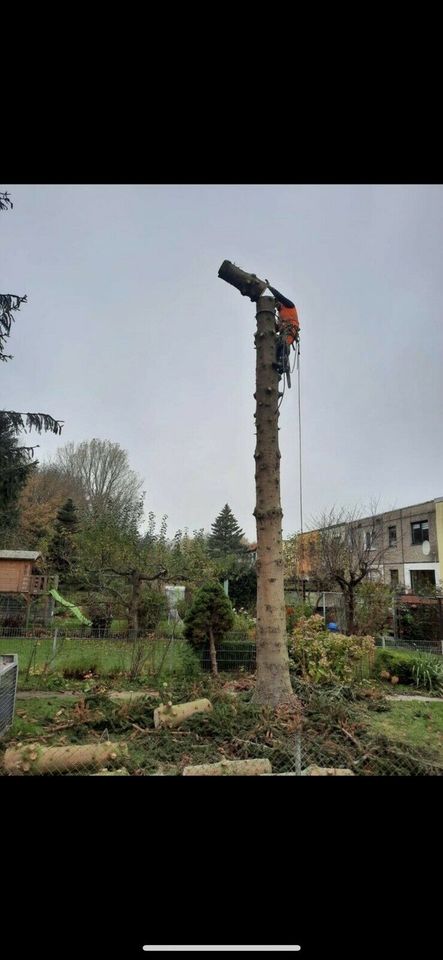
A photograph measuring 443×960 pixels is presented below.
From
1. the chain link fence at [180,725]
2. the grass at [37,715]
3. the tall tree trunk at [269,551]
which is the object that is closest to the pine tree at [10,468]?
the chain link fence at [180,725]

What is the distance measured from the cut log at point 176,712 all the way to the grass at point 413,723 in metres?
1.01

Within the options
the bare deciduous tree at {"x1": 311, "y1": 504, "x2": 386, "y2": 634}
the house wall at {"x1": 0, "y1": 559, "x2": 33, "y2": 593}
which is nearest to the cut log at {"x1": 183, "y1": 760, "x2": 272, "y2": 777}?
the bare deciduous tree at {"x1": 311, "y1": 504, "x2": 386, "y2": 634}

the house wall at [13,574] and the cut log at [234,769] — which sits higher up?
the house wall at [13,574]

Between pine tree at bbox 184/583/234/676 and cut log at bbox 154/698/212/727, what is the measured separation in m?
1.31

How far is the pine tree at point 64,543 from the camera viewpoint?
279 inches

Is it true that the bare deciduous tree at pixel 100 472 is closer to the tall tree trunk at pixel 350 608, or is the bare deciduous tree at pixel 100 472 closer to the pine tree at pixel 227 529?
the pine tree at pixel 227 529

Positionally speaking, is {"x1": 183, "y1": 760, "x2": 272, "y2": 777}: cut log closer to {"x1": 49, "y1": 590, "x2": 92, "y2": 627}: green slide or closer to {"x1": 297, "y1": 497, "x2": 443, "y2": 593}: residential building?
{"x1": 49, "y1": 590, "x2": 92, "y2": 627}: green slide

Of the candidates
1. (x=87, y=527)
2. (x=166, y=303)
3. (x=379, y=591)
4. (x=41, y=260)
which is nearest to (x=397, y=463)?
(x=379, y=591)

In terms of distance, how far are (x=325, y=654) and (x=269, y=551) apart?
1.33m
